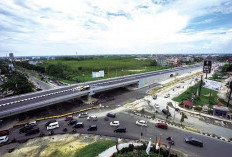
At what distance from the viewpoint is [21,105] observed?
3288 centimetres

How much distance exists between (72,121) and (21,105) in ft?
43.1

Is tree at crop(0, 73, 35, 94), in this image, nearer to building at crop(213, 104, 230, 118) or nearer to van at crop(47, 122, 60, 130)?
van at crop(47, 122, 60, 130)

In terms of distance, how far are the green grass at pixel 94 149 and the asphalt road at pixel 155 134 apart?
3.55 m

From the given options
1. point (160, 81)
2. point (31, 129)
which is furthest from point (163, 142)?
point (160, 81)

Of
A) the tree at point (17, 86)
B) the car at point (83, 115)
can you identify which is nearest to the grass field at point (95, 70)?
the tree at point (17, 86)

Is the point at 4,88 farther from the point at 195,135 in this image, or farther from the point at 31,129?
the point at 195,135

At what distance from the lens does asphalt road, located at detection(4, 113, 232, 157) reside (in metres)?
22.8

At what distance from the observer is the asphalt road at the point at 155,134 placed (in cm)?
2278

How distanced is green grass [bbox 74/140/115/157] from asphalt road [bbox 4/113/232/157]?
11.7 ft

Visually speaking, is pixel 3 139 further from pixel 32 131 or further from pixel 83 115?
pixel 83 115

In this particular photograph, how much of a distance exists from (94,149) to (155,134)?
12.2 metres

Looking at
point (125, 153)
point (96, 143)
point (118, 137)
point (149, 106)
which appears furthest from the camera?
point (149, 106)

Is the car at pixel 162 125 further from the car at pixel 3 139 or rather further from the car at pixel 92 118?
the car at pixel 3 139

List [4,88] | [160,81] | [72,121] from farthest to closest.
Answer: [160,81] < [4,88] < [72,121]
